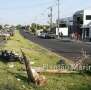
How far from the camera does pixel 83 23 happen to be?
285 ft

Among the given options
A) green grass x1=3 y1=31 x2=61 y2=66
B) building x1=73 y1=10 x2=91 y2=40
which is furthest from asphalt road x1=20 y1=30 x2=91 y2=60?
building x1=73 y1=10 x2=91 y2=40

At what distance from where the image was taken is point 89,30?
79812mm

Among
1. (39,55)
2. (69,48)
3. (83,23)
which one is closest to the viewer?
(39,55)

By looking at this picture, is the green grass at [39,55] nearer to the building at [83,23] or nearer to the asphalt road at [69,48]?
the asphalt road at [69,48]

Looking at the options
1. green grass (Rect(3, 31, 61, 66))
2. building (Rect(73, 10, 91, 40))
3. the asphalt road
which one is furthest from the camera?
building (Rect(73, 10, 91, 40))

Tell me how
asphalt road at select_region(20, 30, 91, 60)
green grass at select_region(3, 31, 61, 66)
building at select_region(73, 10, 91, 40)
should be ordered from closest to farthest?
green grass at select_region(3, 31, 61, 66), asphalt road at select_region(20, 30, 91, 60), building at select_region(73, 10, 91, 40)

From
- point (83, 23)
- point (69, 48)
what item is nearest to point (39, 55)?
point (69, 48)

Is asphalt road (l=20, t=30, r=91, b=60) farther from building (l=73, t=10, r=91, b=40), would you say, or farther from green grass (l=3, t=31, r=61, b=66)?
building (l=73, t=10, r=91, b=40)

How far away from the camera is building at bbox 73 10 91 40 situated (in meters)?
82.2

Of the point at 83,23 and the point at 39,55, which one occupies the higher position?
the point at 39,55

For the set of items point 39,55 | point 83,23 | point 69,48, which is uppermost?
point 39,55

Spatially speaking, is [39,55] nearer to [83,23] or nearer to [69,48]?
[69,48]

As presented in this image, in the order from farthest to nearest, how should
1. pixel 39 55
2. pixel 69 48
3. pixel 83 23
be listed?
pixel 83 23 < pixel 69 48 < pixel 39 55

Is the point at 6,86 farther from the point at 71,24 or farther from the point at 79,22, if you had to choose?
the point at 71,24
